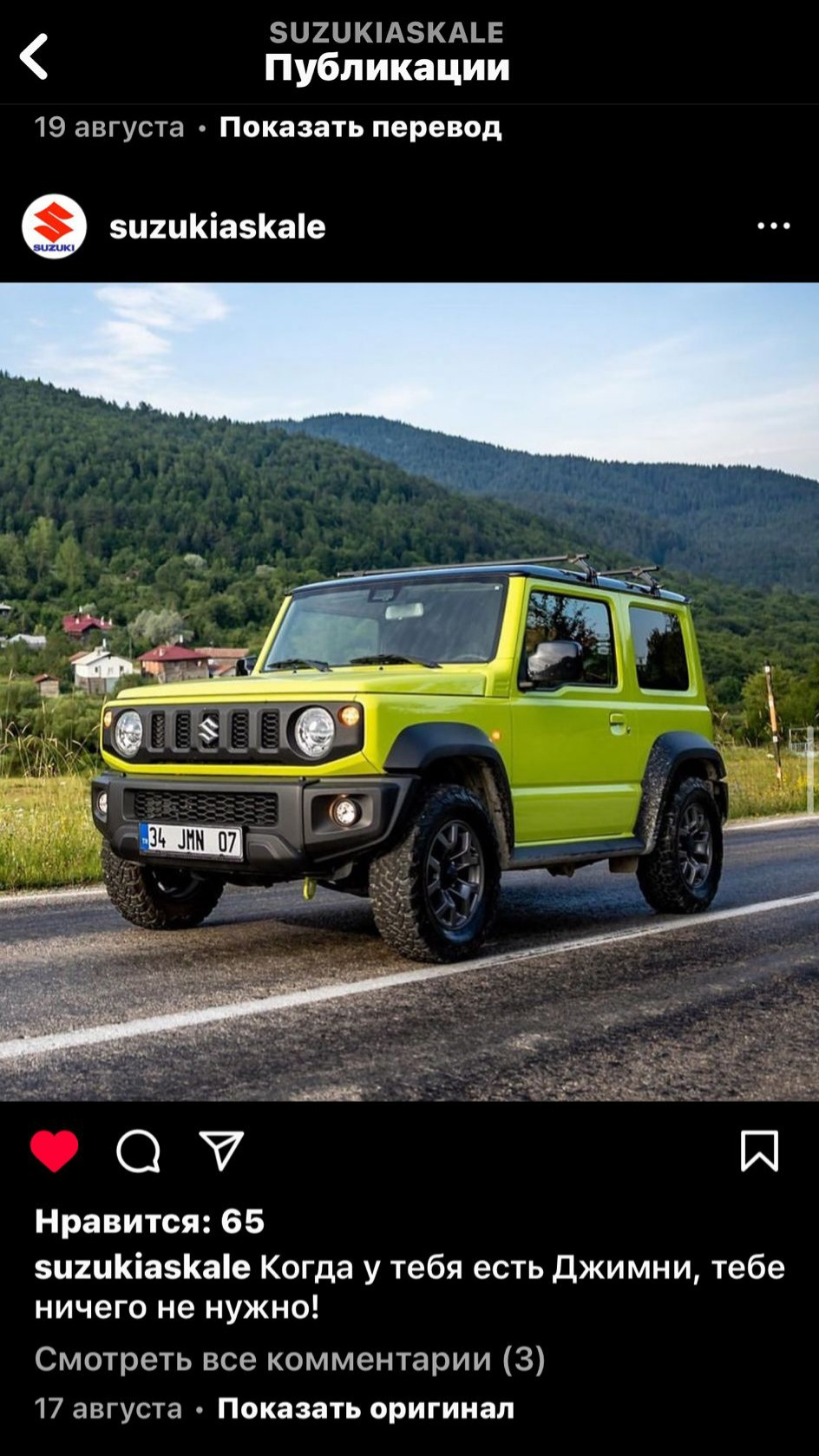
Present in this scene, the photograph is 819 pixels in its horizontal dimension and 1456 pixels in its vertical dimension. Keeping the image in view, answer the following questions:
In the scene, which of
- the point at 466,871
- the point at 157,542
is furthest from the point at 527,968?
the point at 157,542

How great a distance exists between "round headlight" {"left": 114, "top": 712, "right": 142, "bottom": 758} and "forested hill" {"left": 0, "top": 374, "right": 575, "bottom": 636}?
62.4m

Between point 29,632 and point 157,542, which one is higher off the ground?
point 157,542

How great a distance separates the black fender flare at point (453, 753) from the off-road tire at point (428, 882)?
0.17 metres

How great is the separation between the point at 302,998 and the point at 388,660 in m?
2.14

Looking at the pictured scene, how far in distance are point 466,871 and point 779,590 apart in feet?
383

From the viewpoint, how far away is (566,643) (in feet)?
20.7

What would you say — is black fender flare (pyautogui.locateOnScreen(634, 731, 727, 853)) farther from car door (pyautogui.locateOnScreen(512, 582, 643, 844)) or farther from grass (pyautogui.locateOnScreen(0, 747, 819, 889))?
grass (pyautogui.locateOnScreen(0, 747, 819, 889))
